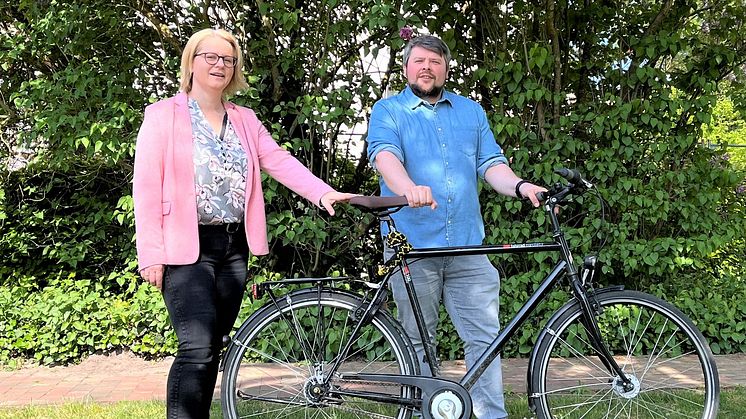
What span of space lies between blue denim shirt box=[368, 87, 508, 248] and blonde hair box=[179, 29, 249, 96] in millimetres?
611

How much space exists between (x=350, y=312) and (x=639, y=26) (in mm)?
3614

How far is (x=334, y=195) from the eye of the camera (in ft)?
9.80

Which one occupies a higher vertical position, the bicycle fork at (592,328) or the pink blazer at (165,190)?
the pink blazer at (165,190)

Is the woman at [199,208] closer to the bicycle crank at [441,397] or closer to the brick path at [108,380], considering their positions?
the bicycle crank at [441,397]

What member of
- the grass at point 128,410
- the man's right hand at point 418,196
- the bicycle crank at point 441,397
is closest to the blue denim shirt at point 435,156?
the man's right hand at point 418,196

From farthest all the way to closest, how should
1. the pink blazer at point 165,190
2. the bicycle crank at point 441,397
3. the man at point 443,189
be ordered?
1. the man at point 443,189
2. the bicycle crank at point 441,397
3. the pink blazer at point 165,190

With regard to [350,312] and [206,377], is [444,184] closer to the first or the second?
[350,312]

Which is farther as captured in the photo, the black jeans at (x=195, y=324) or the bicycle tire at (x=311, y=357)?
the bicycle tire at (x=311, y=357)

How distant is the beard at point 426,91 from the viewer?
3.10 m

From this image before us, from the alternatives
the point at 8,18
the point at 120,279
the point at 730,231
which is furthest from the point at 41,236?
the point at 730,231

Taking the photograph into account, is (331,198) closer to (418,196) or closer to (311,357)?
(418,196)

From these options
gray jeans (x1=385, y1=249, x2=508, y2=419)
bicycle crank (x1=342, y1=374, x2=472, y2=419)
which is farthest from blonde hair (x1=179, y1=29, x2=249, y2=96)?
bicycle crank (x1=342, y1=374, x2=472, y2=419)

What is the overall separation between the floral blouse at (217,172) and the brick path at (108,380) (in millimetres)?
1842

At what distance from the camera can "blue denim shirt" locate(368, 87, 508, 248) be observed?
3.10 metres
